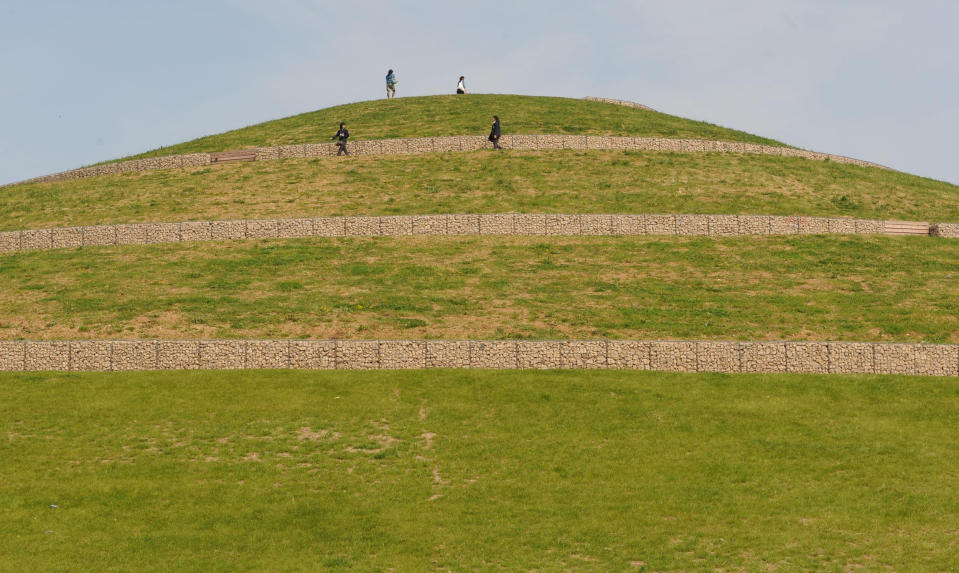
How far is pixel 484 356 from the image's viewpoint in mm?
26547

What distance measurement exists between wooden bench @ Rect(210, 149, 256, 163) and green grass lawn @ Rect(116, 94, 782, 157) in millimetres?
3005

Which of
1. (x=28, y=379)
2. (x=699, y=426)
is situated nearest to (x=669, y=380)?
(x=699, y=426)

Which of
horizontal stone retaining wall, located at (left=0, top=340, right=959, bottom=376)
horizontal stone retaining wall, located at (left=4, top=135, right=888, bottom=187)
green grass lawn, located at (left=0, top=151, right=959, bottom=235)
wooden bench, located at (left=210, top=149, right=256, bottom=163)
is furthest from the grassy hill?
wooden bench, located at (left=210, top=149, right=256, bottom=163)

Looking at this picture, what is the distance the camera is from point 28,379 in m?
26.2

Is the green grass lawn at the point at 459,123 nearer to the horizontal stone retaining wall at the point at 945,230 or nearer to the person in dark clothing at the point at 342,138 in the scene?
the person in dark clothing at the point at 342,138

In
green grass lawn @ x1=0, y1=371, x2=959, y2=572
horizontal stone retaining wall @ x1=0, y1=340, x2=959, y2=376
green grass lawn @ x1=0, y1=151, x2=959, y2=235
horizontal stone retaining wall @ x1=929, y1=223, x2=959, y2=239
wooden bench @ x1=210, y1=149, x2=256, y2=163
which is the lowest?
green grass lawn @ x1=0, y1=371, x2=959, y2=572

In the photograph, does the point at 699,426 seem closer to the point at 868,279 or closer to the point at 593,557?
the point at 593,557

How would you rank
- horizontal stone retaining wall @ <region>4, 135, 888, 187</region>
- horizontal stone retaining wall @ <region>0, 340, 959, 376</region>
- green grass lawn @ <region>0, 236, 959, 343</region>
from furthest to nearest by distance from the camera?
horizontal stone retaining wall @ <region>4, 135, 888, 187</region> → green grass lawn @ <region>0, 236, 959, 343</region> → horizontal stone retaining wall @ <region>0, 340, 959, 376</region>

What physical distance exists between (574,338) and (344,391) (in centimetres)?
747

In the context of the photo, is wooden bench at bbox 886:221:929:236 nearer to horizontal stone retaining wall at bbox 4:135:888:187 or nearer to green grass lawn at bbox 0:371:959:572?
horizontal stone retaining wall at bbox 4:135:888:187

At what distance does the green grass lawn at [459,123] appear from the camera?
5531cm

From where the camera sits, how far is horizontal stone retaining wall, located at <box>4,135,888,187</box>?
50969 mm

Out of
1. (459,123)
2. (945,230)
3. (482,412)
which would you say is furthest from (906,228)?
(459,123)

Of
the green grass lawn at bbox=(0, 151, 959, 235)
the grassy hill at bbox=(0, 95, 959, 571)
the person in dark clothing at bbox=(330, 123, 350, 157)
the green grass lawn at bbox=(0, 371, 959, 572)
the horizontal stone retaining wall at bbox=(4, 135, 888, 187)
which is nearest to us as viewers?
the green grass lawn at bbox=(0, 371, 959, 572)
